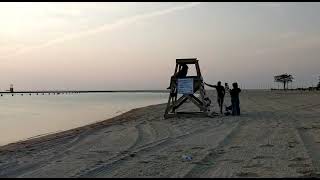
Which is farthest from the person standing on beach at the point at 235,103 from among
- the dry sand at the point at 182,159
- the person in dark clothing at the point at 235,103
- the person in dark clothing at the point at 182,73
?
the dry sand at the point at 182,159

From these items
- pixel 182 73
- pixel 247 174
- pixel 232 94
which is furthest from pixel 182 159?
pixel 232 94

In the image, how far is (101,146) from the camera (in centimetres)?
1155

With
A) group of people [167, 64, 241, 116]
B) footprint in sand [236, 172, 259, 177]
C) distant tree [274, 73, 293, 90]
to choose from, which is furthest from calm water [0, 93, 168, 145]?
distant tree [274, 73, 293, 90]

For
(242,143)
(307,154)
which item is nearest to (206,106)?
(242,143)

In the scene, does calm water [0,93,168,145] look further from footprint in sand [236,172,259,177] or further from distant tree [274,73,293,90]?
distant tree [274,73,293,90]

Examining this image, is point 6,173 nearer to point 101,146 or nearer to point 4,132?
point 101,146

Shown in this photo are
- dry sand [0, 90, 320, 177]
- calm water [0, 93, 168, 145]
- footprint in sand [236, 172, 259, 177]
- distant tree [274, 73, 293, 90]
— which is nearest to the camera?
footprint in sand [236, 172, 259, 177]

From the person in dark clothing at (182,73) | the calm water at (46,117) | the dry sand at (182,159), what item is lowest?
the calm water at (46,117)

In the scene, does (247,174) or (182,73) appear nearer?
(247,174)

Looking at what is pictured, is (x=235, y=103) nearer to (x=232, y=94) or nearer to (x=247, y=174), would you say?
(x=232, y=94)

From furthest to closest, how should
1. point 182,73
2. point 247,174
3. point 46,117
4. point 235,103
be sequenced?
point 46,117 → point 235,103 → point 182,73 → point 247,174

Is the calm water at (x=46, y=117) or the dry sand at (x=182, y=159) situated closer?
the dry sand at (x=182, y=159)

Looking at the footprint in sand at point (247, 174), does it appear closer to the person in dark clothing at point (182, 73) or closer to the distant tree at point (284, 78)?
the person in dark clothing at point (182, 73)

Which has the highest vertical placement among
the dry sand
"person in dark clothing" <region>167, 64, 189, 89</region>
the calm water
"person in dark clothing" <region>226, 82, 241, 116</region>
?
"person in dark clothing" <region>167, 64, 189, 89</region>
